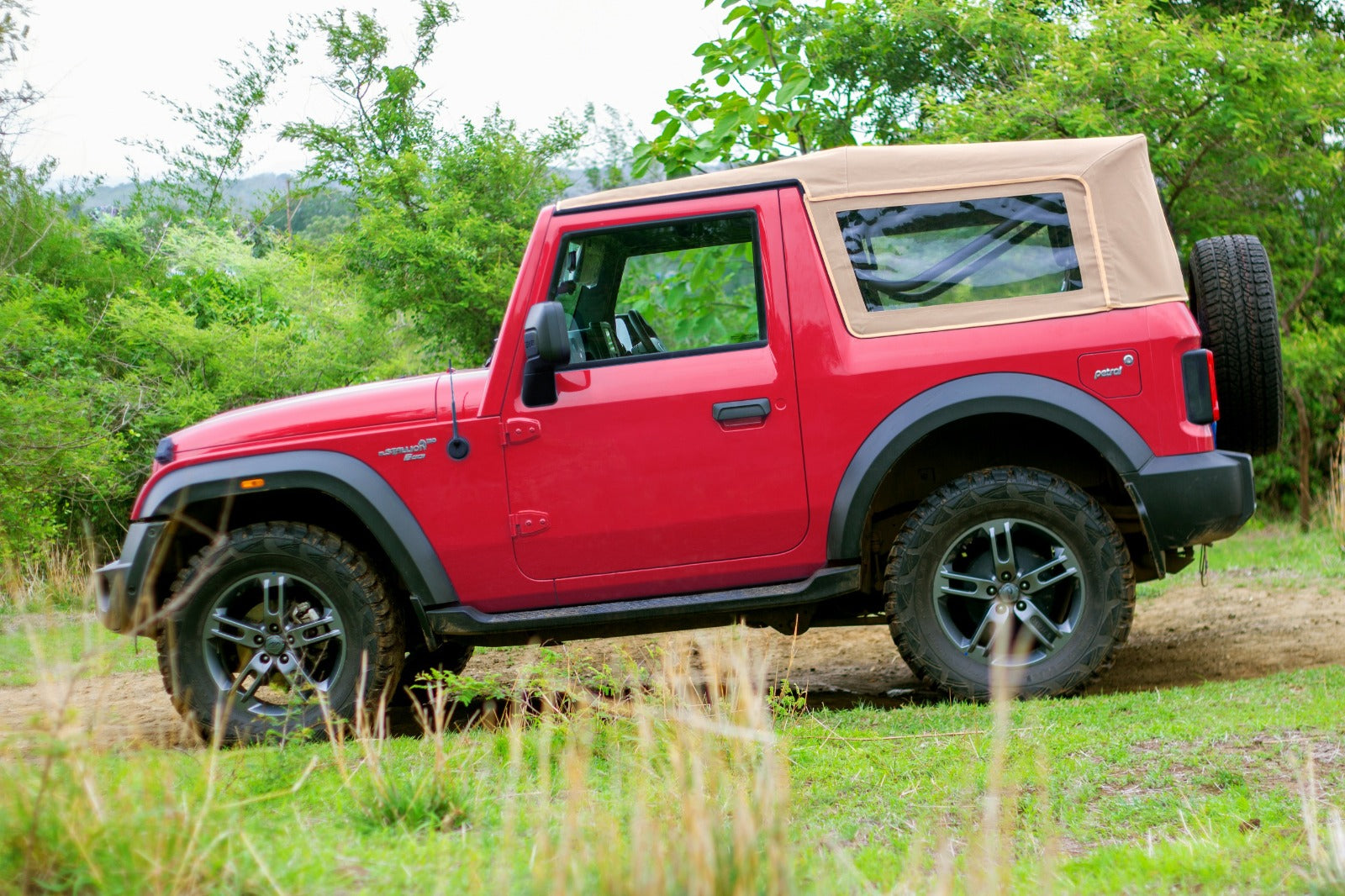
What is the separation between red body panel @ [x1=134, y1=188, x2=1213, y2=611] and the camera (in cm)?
452

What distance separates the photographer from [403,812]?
295cm

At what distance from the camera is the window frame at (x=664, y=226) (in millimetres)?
4609

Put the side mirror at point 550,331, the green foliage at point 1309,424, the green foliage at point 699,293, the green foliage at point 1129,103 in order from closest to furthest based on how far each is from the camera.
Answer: the side mirror at point 550,331 < the green foliage at point 699,293 < the green foliage at point 1129,103 < the green foliage at point 1309,424

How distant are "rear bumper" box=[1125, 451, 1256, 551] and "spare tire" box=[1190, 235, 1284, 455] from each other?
343mm

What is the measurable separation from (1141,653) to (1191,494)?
5.62ft

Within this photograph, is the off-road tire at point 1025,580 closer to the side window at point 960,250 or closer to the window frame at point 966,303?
the window frame at point 966,303

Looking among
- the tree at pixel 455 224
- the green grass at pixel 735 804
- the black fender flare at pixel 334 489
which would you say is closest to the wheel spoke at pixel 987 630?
the green grass at pixel 735 804

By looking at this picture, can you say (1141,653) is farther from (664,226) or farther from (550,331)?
(550,331)

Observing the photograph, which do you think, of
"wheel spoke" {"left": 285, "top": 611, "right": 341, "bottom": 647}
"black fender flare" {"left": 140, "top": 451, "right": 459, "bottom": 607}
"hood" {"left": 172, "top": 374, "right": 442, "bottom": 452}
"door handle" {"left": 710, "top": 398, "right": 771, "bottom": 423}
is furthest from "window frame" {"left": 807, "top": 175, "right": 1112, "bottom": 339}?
"wheel spoke" {"left": 285, "top": 611, "right": 341, "bottom": 647}

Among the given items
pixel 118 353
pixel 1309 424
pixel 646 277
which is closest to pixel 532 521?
pixel 646 277

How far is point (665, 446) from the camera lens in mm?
4531

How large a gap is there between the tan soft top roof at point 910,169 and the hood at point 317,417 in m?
0.96

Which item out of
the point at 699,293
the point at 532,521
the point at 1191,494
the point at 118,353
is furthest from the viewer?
the point at 118,353

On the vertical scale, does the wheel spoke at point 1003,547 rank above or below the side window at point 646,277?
below
